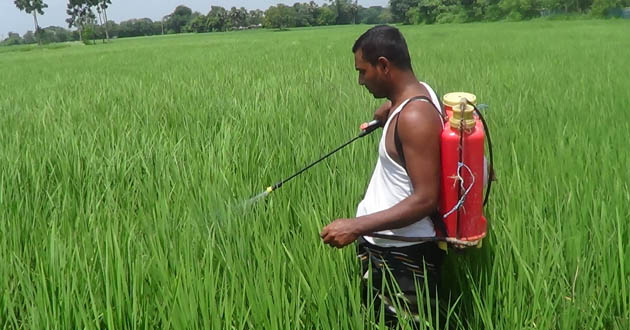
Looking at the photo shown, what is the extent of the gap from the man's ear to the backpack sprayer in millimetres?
133

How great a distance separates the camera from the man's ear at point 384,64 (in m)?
0.97

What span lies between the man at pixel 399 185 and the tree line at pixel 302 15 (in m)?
29.4

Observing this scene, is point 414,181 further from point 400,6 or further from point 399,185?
point 400,6

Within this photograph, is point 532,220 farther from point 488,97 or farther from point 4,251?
point 488,97

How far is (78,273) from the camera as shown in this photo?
1.11m

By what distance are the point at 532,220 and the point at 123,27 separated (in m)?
76.7

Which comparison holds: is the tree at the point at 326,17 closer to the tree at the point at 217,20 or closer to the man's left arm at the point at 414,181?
the tree at the point at 217,20

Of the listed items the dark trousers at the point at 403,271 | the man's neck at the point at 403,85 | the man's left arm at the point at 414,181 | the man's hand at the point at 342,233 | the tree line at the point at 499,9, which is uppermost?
the tree line at the point at 499,9

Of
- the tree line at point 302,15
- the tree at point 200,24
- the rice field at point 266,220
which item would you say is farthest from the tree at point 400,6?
the rice field at point 266,220

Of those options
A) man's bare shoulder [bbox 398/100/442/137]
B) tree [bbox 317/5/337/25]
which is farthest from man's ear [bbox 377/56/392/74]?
tree [bbox 317/5/337/25]

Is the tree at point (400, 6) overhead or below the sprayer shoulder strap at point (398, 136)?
overhead

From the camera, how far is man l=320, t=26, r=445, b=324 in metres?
0.90

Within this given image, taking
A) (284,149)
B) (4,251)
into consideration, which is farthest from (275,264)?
(284,149)

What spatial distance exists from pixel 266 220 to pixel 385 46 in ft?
2.09
